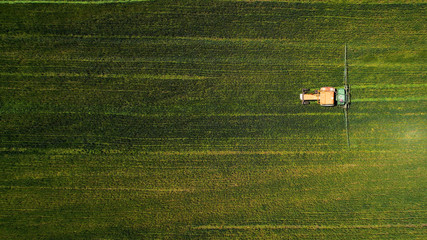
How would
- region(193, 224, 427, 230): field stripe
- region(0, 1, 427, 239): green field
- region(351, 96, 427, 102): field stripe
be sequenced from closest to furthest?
region(0, 1, 427, 239): green field
region(193, 224, 427, 230): field stripe
region(351, 96, 427, 102): field stripe

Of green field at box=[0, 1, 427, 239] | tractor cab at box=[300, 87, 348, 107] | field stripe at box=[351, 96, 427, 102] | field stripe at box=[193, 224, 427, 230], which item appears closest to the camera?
tractor cab at box=[300, 87, 348, 107]

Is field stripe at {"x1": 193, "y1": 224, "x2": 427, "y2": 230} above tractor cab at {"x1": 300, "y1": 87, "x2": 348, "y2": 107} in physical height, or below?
below

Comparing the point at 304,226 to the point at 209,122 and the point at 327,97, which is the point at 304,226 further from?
the point at 209,122

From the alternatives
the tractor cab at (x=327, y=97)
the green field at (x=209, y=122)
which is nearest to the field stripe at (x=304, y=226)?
the green field at (x=209, y=122)

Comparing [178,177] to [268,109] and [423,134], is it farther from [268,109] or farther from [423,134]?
[423,134]

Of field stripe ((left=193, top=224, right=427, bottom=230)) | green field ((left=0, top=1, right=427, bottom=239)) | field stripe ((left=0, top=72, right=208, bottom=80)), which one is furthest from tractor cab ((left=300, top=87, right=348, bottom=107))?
field stripe ((left=193, top=224, right=427, bottom=230))

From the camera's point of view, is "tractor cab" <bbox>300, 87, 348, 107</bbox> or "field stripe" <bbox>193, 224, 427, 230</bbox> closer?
"tractor cab" <bbox>300, 87, 348, 107</bbox>

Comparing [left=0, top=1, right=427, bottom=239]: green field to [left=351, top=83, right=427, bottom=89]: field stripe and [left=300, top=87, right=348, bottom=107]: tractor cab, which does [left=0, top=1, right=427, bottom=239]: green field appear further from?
[left=300, top=87, right=348, bottom=107]: tractor cab

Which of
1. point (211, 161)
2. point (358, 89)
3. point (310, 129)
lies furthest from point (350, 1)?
point (211, 161)

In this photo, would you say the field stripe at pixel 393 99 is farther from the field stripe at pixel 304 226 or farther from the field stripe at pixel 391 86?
the field stripe at pixel 304 226
